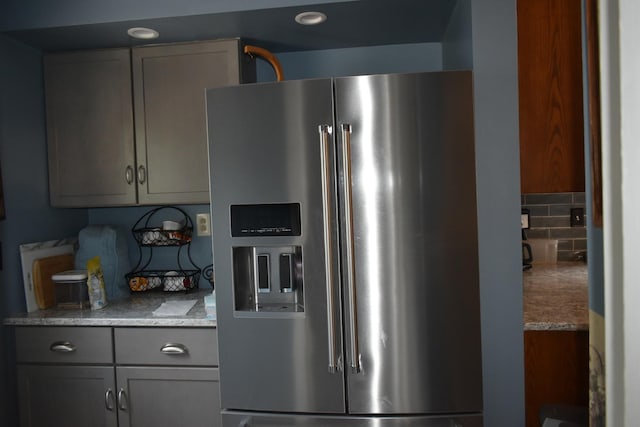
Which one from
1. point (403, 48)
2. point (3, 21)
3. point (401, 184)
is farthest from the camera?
point (403, 48)

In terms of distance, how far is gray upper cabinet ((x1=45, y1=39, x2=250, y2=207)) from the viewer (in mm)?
2041

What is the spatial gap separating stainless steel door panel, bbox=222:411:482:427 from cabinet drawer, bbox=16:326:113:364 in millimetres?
715

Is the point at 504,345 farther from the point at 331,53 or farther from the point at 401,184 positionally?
the point at 331,53

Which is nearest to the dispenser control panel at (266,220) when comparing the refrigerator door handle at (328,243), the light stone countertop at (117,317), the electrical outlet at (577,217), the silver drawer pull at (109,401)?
the refrigerator door handle at (328,243)

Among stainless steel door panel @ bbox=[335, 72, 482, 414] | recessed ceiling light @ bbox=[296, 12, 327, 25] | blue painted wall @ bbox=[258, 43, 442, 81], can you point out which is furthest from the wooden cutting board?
recessed ceiling light @ bbox=[296, 12, 327, 25]

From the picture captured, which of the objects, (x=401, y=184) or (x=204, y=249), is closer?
(x=401, y=184)

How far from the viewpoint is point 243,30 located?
1.96 m

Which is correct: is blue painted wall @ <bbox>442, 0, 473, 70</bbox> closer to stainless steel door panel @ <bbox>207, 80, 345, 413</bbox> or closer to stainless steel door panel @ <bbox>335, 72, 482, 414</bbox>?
stainless steel door panel @ <bbox>335, 72, 482, 414</bbox>

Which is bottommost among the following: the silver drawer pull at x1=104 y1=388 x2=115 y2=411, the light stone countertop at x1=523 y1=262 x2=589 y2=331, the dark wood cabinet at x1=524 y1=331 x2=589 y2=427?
the silver drawer pull at x1=104 y1=388 x2=115 y2=411

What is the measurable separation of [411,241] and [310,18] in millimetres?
1059

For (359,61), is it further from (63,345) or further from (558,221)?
(63,345)

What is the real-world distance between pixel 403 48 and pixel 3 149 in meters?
1.95

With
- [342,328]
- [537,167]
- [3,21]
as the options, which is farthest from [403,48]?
[3,21]

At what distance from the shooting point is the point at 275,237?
5.11 feet
